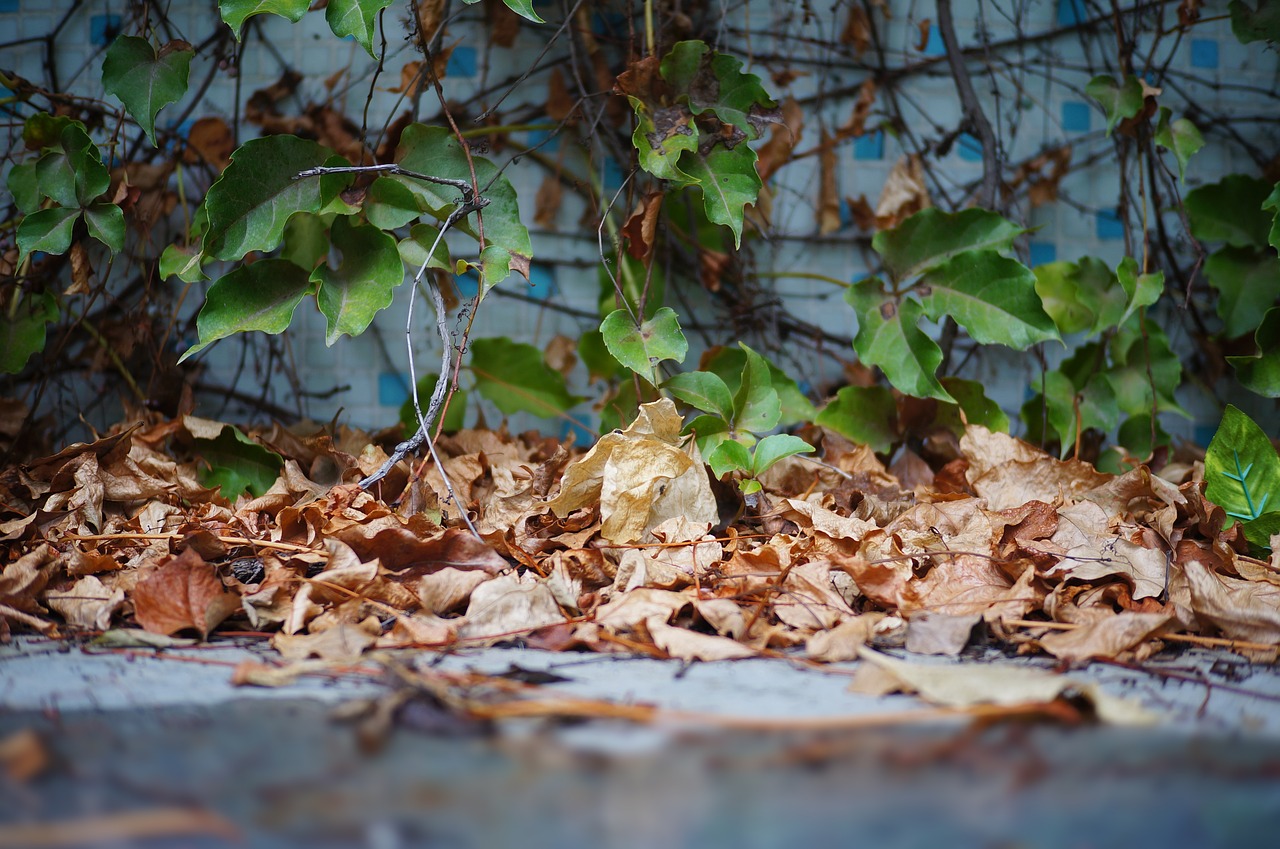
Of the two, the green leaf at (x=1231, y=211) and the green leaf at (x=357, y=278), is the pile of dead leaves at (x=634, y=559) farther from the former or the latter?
the green leaf at (x=1231, y=211)

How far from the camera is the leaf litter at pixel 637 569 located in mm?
694

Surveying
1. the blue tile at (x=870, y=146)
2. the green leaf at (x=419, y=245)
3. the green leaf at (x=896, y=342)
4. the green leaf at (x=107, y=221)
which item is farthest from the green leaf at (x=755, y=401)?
the green leaf at (x=107, y=221)

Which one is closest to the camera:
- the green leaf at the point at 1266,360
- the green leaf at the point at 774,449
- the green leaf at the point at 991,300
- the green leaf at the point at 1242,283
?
the green leaf at the point at 774,449

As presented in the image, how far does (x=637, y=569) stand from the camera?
84cm

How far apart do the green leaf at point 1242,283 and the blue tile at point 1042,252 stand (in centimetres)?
25

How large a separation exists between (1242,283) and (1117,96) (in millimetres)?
422

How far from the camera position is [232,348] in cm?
156

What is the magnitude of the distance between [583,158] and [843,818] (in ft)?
4.52

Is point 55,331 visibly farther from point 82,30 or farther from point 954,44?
point 954,44

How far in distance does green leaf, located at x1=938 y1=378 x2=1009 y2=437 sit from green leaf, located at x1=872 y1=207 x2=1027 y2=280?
20 centimetres

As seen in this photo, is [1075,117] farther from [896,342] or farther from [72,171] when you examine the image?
[72,171]

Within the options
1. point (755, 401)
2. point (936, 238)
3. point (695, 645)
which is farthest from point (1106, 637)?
point (936, 238)

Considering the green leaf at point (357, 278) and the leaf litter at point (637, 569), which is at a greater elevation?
the green leaf at point (357, 278)

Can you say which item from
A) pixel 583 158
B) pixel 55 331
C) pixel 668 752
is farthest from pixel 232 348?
pixel 668 752
